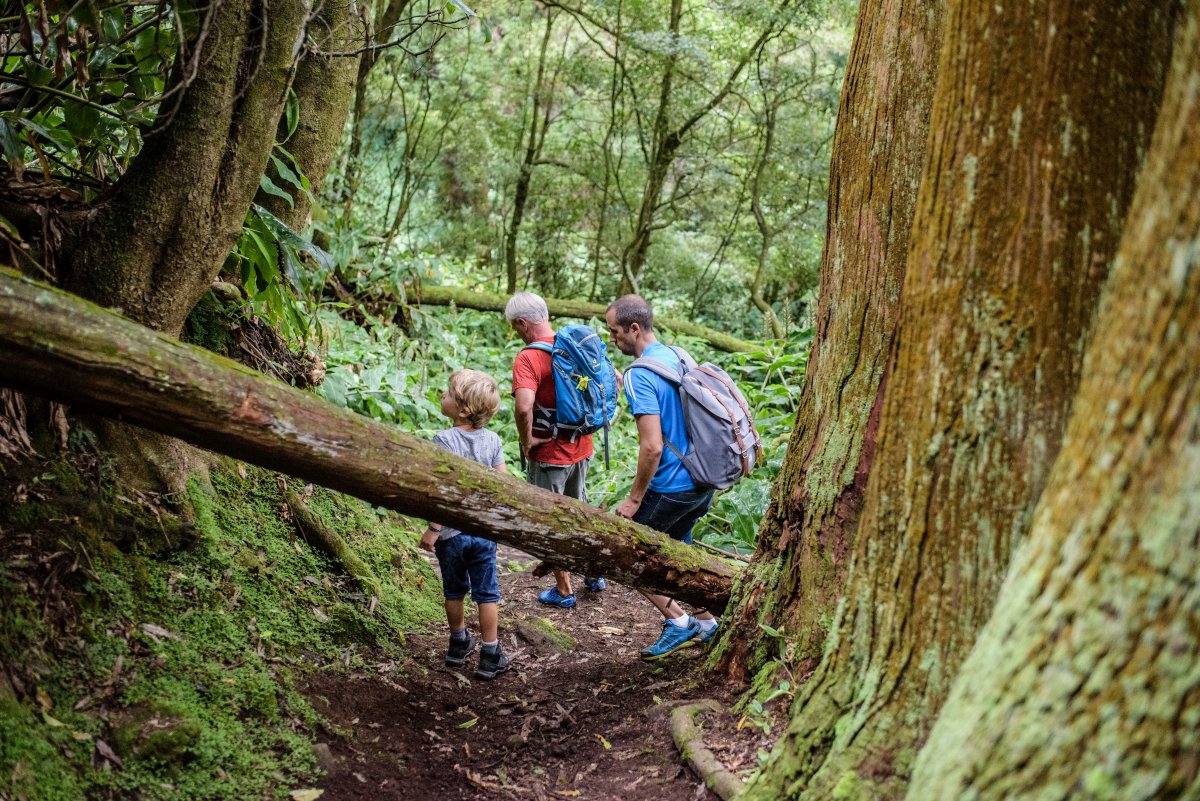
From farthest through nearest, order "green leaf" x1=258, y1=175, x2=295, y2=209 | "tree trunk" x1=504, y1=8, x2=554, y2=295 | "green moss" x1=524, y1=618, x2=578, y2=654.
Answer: "tree trunk" x1=504, y1=8, x2=554, y2=295 < "green moss" x1=524, y1=618, x2=578, y2=654 < "green leaf" x1=258, y1=175, x2=295, y2=209

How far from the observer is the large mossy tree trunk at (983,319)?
2.14m

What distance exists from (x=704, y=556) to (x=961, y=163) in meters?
2.50

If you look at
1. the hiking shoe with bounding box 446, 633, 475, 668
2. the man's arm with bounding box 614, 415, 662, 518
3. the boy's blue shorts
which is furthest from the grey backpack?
the hiking shoe with bounding box 446, 633, 475, 668

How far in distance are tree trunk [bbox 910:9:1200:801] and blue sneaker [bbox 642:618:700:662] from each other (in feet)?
9.58

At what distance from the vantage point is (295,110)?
453 cm

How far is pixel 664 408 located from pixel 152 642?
8.57 feet

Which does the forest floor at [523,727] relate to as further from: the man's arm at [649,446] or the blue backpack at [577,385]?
the blue backpack at [577,385]

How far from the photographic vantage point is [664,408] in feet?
15.3

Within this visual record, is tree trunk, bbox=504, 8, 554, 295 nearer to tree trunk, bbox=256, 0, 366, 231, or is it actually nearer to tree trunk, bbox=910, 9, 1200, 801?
tree trunk, bbox=256, 0, 366, 231

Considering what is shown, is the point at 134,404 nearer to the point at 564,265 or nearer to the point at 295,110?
the point at 295,110

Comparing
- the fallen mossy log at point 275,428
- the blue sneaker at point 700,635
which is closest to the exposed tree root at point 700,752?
the fallen mossy log at point 275,428

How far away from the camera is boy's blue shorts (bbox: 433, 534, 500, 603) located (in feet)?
14.8

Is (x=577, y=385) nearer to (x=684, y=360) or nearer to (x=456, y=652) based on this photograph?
(x=684, y=360)

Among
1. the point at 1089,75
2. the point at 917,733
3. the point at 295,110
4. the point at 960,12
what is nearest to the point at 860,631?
the point at 917,733
